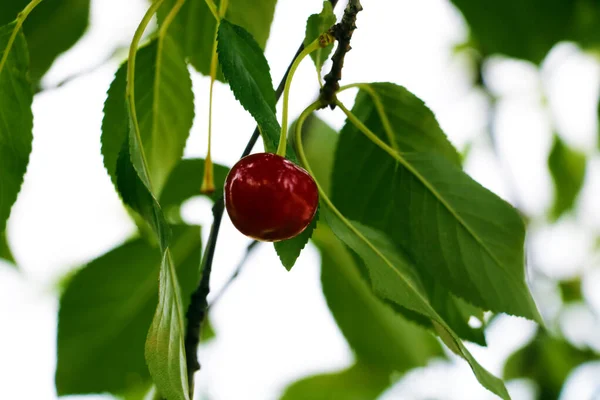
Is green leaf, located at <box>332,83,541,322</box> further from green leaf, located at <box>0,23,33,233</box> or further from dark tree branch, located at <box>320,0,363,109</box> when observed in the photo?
green leaf, located at <box>0,23,33,233</box>

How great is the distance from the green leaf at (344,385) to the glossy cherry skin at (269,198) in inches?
41.4

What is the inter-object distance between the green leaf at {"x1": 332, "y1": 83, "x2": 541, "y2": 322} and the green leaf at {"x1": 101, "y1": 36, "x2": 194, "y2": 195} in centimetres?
20

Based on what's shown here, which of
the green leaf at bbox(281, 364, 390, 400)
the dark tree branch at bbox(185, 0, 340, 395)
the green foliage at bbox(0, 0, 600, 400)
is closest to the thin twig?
the green foliage at bbox(0, 0, 600, 400)

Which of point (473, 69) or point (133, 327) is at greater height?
point (473, 69)

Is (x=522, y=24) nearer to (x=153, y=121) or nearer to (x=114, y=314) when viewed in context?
(x=153, y=121)

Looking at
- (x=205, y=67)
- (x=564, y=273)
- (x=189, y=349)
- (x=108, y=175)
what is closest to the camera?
(x=189, y=349)

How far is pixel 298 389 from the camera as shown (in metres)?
1.68

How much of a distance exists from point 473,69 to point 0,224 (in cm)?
149

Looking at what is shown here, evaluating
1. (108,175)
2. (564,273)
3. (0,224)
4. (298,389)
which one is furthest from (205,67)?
(564,273)

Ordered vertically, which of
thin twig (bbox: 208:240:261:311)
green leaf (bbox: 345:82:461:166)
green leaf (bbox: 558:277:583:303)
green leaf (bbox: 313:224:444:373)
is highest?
green leaf (bbox: 345:82:461:166)

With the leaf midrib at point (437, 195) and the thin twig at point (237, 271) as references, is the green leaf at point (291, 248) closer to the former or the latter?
the leaf midrib at point (437, 195)

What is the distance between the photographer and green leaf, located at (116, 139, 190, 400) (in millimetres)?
519

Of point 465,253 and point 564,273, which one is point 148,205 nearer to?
point 465,253

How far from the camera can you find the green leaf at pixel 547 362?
1760mm
